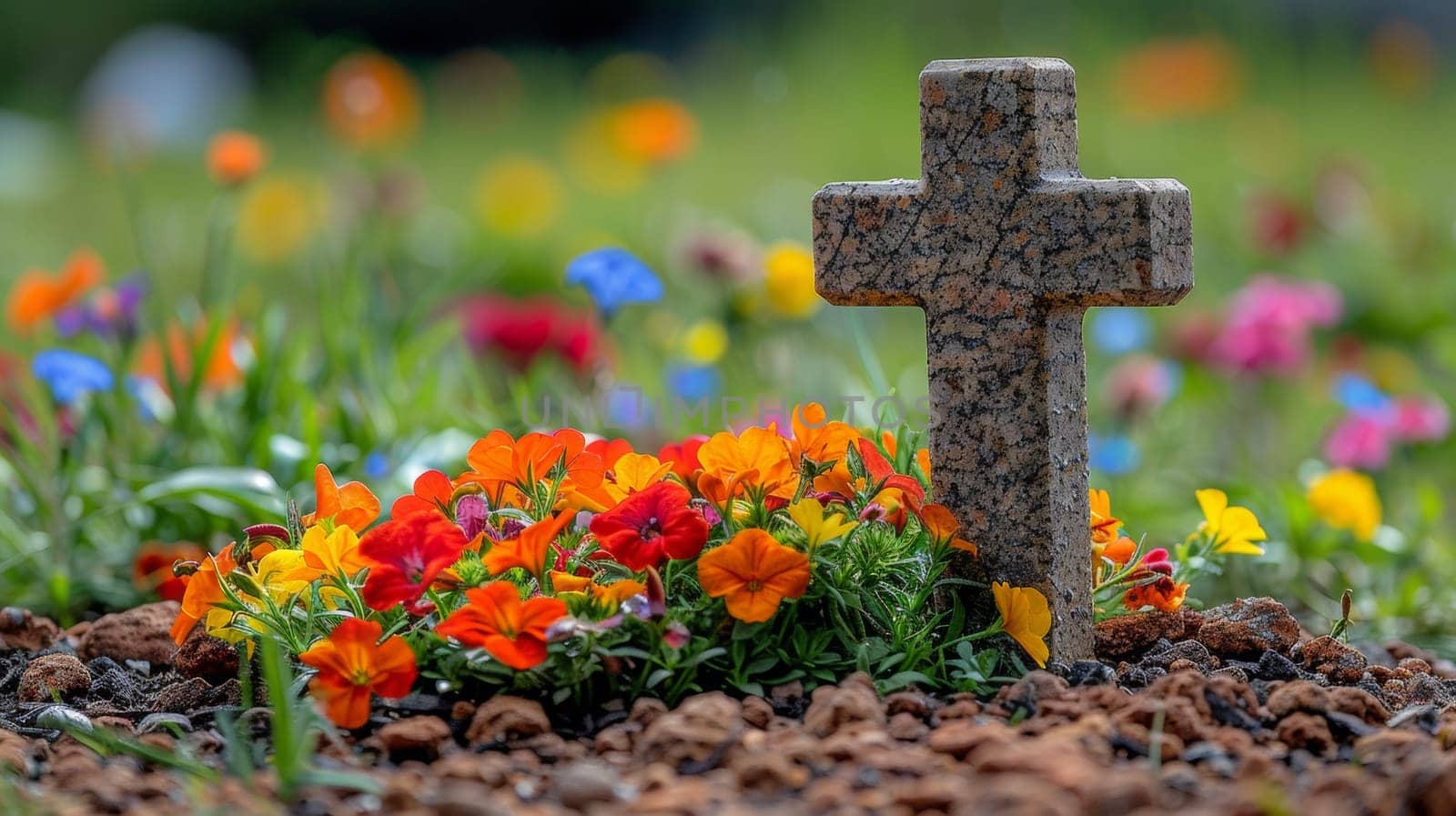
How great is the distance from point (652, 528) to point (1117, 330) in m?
2.51

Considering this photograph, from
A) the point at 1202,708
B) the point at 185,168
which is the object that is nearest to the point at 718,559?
the point at 1202,708

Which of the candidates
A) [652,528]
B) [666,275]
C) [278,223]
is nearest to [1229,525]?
[652,528]

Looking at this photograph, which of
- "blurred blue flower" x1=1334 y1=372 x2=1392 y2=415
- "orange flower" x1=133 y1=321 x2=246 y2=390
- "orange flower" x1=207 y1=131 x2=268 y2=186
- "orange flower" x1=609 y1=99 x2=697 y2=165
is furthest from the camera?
"orange flower" x1=609 y1=99 x2=697 y2=165

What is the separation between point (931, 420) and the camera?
1900 mm

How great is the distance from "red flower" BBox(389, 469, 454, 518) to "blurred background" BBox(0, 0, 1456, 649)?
705 mm

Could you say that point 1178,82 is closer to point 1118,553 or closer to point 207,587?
point 1118,553

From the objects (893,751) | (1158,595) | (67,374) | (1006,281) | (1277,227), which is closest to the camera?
(893,751)

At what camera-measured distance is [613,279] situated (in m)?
2.82

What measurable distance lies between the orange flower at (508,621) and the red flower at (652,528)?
0.11 m

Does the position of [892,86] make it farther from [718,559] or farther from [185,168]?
[718,559]

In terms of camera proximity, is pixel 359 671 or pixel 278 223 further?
pixel 278 223

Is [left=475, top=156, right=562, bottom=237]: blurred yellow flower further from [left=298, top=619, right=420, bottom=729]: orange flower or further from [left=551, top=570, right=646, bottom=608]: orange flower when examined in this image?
[left=298, top=619, right=420, bottom=729]: orange flower

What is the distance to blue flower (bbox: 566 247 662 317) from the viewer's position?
2.80m

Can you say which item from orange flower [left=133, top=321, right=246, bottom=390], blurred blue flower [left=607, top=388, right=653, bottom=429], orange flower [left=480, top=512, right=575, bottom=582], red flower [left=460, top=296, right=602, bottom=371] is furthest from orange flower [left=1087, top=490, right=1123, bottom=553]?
orange flower [left=133, top=321, right=246, bottom=390]
